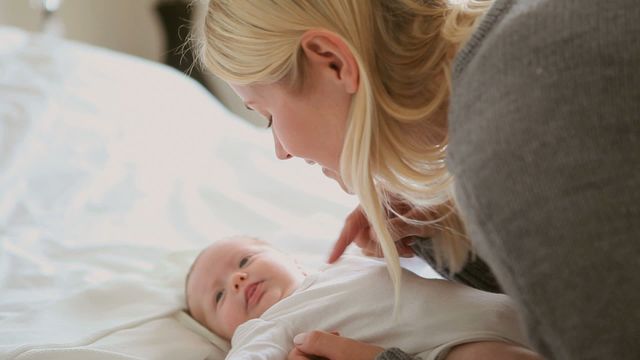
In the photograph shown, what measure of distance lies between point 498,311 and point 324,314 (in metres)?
0.26

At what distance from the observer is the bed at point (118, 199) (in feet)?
4.18

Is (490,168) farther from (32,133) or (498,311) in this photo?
(32,133)

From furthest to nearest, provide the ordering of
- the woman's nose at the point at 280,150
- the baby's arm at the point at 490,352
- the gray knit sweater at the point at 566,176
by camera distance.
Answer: the woman's nose at the point at 280,150, the baby's arm at the point at 490,352, the gray knit sweater at the point at 566,176

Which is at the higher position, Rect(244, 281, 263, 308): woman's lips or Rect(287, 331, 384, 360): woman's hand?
Rect(287, 331, 384, 360): woman's hand

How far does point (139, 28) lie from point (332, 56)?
2357mm

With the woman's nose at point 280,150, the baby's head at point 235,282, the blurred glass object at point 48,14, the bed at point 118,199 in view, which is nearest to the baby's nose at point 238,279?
the baby's head at point 235,282

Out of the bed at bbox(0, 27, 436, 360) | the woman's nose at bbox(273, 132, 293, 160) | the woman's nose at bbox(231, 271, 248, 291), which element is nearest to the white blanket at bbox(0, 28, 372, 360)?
the bed at bbox(0, 27, 436, 360)

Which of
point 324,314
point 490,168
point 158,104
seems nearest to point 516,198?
point 490,168

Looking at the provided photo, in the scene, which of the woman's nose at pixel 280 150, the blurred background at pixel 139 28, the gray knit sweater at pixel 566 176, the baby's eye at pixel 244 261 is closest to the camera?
the gray knit sweater at pixel 566 176

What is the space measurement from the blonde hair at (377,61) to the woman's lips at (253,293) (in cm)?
35

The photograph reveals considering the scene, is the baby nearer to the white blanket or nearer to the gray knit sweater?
the white blanket

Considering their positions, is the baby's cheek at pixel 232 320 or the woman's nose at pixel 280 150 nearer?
the woman's nose at pixel 280 150

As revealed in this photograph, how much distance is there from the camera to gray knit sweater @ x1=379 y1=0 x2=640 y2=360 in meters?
0.69

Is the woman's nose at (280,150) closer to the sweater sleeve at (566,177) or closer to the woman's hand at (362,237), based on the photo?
the woman's hand at (362,237)
